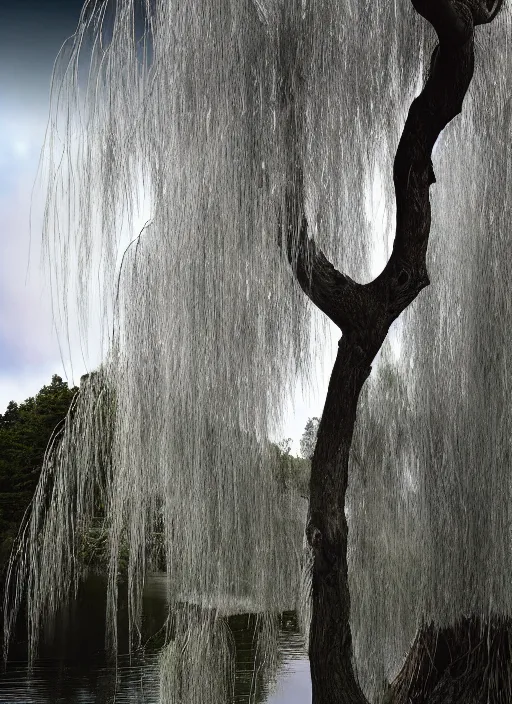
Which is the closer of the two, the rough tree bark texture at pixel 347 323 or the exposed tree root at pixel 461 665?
the rough tree bark texture at pixel 347 323

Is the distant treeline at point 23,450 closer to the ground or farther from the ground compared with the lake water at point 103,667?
farther from the ground

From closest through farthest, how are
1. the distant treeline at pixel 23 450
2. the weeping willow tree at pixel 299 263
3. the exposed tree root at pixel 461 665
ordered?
the weeping willow tree at pixel 299 263 → the exposed tree root at pixel 461 665 → the distant treeline at pixel 23 450

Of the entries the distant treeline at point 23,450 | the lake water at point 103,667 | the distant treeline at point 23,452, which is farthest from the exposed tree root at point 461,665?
the distant treeline at point 23,452

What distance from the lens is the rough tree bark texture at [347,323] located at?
5.72ft

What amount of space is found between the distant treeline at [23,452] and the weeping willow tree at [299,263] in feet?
20.6

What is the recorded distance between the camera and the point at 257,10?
5.49 ft

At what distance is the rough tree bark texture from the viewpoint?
68.6 inches

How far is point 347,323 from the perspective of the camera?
70.7 inches

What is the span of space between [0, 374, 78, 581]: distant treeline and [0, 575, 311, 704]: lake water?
1032 mm

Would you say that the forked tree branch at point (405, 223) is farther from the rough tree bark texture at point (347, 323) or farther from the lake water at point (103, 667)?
the lake water at point (103, 667)

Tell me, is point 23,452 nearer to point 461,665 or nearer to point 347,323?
point 461,665

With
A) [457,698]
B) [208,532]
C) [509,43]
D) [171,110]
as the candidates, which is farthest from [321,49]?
[457,698]

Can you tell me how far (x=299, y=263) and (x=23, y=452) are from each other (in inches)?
300

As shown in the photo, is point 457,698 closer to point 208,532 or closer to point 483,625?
point 483,625
